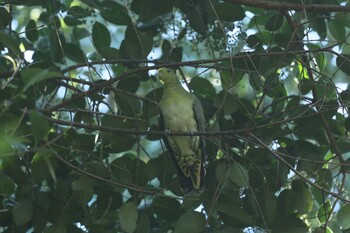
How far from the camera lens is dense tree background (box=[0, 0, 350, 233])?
327cm

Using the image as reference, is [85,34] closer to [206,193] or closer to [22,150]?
[206,193]

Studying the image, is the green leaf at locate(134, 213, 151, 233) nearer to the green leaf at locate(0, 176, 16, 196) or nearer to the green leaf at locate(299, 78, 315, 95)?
the green leaf at locate(0, 176, 16, 196)

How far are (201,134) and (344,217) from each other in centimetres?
95

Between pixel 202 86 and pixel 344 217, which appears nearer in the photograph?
pixel 344 217

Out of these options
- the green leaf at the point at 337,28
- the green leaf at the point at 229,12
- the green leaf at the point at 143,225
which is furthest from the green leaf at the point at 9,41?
the green leaf at the point at 337,28

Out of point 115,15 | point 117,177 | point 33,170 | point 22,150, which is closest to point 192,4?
point 115,15

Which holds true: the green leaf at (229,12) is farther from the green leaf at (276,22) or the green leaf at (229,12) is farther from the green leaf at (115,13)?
the green leaf at (115,13)

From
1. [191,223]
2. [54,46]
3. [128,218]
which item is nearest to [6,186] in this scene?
[128,218]

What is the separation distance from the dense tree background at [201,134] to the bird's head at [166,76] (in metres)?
0.25

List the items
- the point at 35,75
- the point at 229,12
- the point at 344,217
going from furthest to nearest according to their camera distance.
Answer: the point at 229,12 < the point at 344,217 < the point at 35,75

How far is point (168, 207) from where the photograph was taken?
3.68 meters

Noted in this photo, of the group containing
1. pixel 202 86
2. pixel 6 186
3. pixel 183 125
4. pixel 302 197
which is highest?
pixel 202 86

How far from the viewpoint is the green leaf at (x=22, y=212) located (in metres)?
3.25

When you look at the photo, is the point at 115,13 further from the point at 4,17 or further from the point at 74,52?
the point at 4,17
